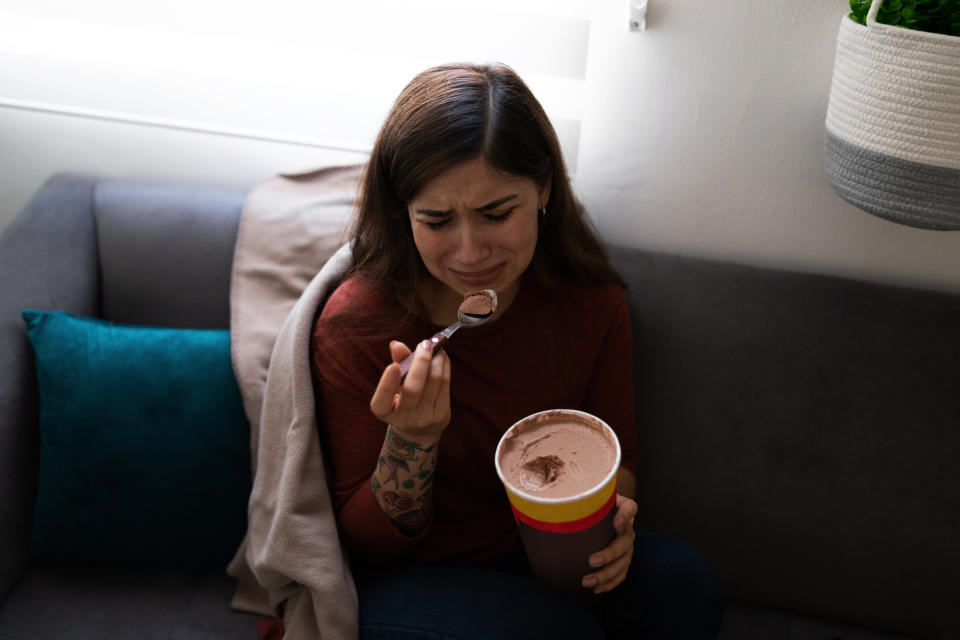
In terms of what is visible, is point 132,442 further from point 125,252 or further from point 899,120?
point 899,120

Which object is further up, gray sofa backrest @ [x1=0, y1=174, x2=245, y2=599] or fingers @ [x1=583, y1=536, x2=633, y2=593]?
gray sofa backrest @ [x1=0, y1=174, x2=245, y2=599]

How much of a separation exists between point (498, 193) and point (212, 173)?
897 millimetres

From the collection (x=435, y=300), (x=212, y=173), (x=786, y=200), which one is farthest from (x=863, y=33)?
(x=212, y=173)

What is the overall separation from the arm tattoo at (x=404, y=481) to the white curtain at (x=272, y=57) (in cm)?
73

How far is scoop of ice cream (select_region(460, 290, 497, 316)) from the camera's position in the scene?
1.13 metres

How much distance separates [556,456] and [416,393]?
196mm

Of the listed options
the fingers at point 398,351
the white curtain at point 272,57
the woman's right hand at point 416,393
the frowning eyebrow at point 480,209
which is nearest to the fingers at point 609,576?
the woman's right hand at point 416,393

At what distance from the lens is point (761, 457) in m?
1.41

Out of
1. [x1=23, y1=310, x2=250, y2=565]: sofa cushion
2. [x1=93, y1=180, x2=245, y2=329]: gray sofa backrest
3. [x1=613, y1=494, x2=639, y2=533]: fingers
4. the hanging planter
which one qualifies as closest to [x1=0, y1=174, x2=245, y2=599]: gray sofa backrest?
[x1=93, y1=180, x2=245, y2=329]: gray sofa backrest

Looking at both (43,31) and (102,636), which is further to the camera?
(43,31)

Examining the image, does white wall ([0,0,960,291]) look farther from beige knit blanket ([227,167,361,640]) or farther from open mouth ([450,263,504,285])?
open mouth ([450,263,504,285])

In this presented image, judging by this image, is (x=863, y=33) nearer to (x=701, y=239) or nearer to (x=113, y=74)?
(x=701, y=239)

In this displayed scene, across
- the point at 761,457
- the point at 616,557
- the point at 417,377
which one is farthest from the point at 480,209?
the point at 761,457

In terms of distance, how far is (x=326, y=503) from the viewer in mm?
1206
